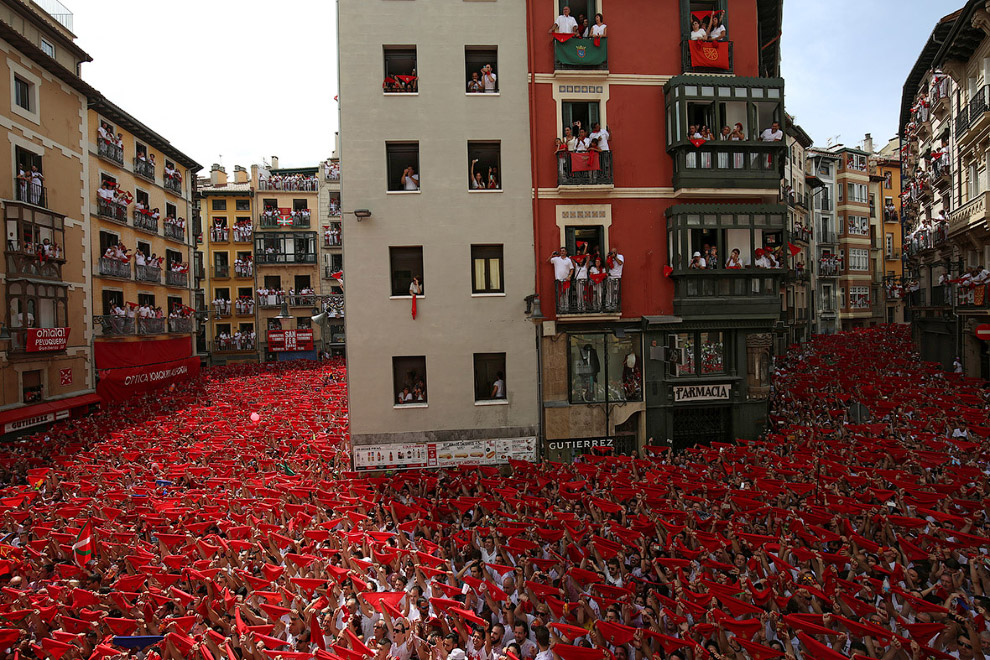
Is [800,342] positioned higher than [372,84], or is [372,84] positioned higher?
[372,84]

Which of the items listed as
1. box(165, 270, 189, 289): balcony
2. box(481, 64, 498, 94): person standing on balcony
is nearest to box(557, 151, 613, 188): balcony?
box(481, 64, 498, 94): person standing on balcony

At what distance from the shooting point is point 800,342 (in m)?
55.2

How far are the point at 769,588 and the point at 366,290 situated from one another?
14424 mm

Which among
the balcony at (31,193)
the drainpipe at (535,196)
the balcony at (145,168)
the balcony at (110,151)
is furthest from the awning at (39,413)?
the drainpipe at (535,196)

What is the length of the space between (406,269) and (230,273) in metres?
46.2

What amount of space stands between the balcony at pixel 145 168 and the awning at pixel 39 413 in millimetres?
15492

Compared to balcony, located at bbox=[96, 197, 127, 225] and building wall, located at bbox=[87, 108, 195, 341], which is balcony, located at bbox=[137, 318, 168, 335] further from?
balcony, located at bbox=[96, 197, 127, 225]

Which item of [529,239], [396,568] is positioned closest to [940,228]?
[529,239]

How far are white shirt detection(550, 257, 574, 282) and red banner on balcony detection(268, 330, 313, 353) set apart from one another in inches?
1679

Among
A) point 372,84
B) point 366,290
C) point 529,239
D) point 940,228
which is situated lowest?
point 366,290

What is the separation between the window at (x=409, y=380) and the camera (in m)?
20.5

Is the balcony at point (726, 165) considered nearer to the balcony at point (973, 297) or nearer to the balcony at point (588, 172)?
the balcony at point (588, 172)

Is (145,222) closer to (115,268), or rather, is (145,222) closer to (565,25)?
(115,268)

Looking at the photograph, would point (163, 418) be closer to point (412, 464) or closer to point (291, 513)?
point (412, 464)
